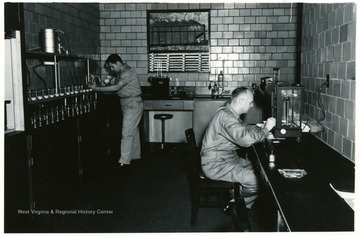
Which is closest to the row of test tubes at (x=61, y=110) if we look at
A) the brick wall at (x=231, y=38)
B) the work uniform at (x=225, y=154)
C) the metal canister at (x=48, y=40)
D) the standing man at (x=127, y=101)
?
the standing man at (x=127, y=101)

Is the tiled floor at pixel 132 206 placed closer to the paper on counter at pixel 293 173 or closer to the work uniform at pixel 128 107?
the work uniform at pixel 128 107

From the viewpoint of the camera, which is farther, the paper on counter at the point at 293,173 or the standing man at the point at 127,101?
the standing man at the point at 127,101

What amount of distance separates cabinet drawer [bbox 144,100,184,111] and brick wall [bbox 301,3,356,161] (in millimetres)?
2629

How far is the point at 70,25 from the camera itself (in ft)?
19.1

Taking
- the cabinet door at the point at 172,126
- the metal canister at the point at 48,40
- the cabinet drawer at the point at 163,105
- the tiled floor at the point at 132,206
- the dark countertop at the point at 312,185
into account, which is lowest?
the tiled floor at the point at 132,206

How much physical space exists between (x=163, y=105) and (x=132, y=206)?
2960 mm

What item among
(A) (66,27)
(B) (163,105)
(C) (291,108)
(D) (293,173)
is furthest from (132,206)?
(A) (66,27)

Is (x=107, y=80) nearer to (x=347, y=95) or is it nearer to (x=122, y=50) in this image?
(x=122, y=50)

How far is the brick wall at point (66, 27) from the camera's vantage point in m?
4.63

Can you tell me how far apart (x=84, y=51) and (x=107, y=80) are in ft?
2.08

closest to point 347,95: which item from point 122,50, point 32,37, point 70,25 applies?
point 32,37

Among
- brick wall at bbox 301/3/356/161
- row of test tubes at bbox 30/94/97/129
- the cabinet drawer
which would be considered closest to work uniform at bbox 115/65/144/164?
row of test tubes at bbox 30/94/97/129

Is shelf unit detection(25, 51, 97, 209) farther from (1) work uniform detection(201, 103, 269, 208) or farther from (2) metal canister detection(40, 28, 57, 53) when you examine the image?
(1) work uniform detection(201, 103, 269, 208)

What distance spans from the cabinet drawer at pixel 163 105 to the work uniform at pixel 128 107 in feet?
3.37
